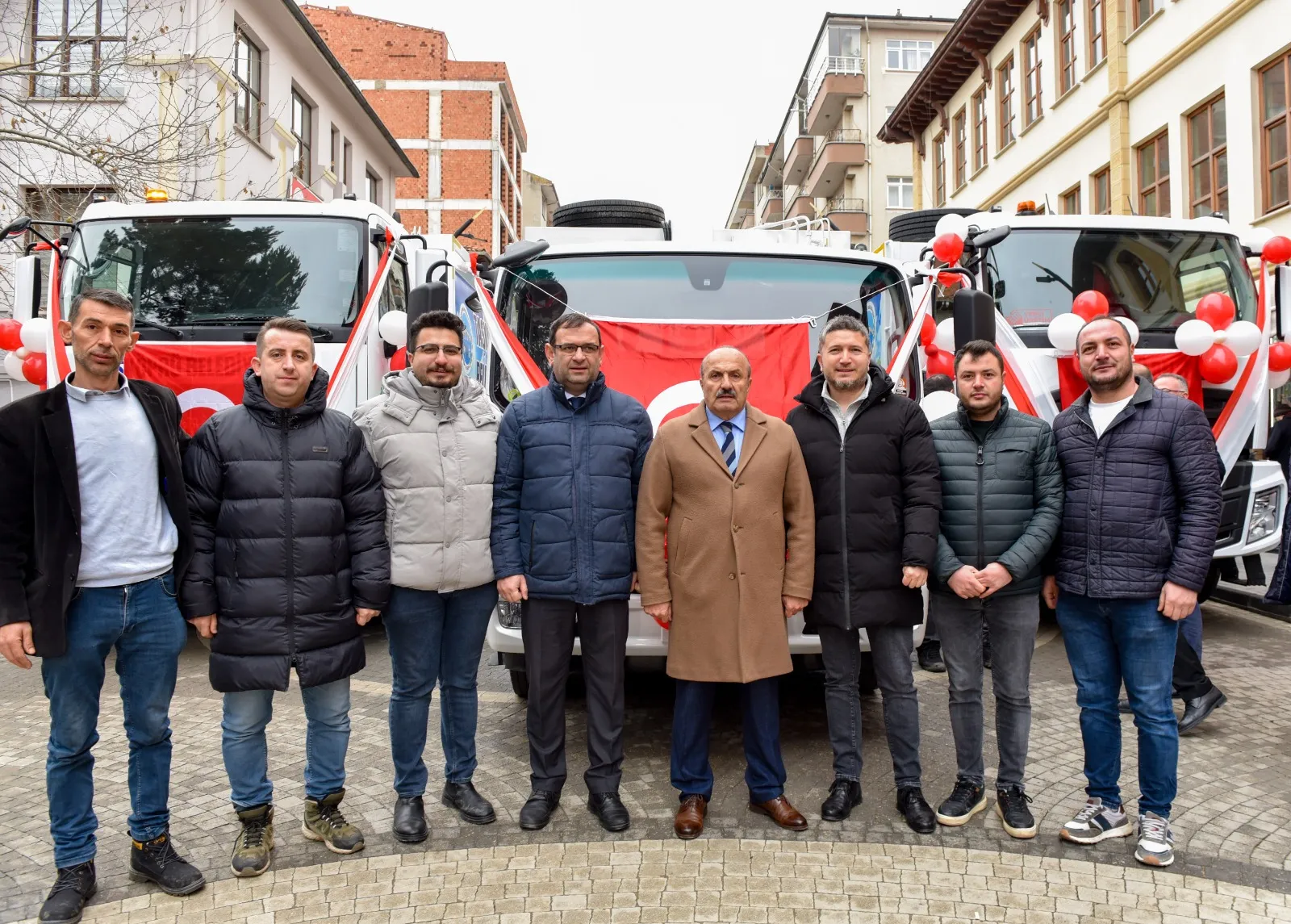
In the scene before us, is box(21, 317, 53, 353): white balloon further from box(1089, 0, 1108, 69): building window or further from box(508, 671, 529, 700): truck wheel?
box(1089, 0, 1108, 69): building window

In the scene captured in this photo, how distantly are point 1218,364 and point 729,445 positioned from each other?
14.5 ft

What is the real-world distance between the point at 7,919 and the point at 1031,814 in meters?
3.80

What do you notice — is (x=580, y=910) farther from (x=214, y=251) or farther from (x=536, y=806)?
(x=214, y=251)

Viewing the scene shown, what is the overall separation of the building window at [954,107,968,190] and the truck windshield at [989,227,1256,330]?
69.9 ft

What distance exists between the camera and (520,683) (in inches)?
206

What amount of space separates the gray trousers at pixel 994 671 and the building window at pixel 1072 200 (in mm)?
19332

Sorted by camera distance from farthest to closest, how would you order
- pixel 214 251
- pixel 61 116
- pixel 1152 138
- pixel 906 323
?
pixel 1152 138 → pixel 61 116 → pixel 214 251 → pixel 906 323

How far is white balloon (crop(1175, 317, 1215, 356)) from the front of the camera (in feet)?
21.3

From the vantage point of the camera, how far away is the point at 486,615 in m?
4.00

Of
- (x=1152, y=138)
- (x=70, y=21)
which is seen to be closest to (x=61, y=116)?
(x=70, y=21)

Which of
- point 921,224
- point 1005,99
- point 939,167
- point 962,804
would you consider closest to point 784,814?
point 962,804

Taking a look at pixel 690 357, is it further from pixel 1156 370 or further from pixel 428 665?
pixel 1156 370

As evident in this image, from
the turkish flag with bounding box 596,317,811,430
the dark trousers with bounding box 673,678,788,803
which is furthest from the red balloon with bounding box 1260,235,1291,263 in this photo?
the dark trousers with bounding box 673,678,788,803

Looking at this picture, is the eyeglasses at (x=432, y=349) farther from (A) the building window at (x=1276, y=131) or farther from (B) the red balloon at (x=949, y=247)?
(A) the building window at (x=1276, y=131)
